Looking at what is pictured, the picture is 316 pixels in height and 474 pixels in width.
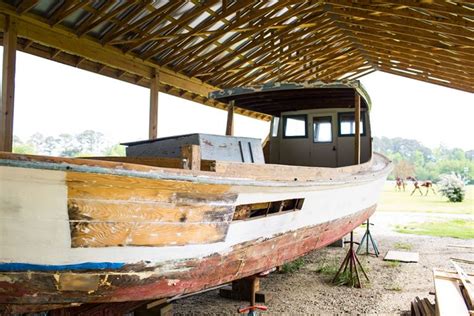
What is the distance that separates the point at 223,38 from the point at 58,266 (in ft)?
31.5

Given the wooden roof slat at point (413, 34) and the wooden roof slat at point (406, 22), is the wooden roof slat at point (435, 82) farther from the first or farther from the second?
the wooden roof slat at point (406, 22)

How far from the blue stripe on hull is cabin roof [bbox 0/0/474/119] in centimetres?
588

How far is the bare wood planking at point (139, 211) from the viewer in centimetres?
234

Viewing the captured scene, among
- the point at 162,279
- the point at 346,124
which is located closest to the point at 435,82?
the point at 346,124

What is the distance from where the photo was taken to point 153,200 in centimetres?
255

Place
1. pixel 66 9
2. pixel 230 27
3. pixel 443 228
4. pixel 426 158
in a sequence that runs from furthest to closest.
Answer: pixel 426 158, pixel 443 228, pixel 230 27, pixel 66 9

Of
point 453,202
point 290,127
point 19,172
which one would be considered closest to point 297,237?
point 19,172

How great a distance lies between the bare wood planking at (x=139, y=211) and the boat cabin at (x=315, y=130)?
12.7ft

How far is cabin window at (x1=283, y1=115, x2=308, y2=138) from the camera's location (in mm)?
7672

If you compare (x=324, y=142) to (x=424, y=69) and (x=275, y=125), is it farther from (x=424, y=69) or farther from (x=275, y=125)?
(x=424, y=69)

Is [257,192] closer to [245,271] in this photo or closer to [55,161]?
[245,271]

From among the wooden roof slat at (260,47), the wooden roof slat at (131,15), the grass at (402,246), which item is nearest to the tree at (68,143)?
the wooden roof slat at (260,47)

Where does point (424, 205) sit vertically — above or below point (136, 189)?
below

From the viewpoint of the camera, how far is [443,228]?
44.4 feet
